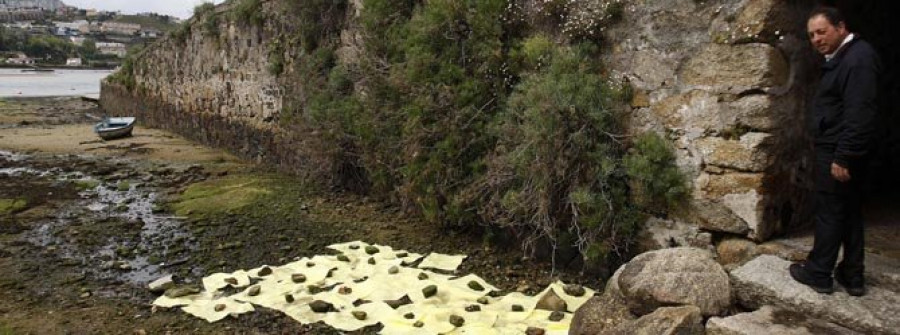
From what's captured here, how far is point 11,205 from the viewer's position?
310 inches

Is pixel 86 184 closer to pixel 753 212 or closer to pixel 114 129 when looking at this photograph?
pixel 114 129

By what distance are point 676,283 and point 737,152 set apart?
3.89 ft

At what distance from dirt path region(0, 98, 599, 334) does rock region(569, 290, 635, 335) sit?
1.17 meters

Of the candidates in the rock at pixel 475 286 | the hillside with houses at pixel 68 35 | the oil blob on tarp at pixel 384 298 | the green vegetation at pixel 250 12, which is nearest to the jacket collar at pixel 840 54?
the oil blob on tarp at pixel 384 298

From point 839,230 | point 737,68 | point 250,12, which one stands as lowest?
point 839,230

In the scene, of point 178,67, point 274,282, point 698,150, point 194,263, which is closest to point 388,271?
point 274,282

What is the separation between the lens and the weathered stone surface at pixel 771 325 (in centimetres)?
280

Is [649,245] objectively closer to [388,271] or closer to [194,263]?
[388,271]

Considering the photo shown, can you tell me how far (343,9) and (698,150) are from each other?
5.39m

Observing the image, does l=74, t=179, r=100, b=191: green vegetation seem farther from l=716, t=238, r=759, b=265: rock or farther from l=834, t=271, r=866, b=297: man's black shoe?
l=834, t=271, r=866, b=297: man's black shoe

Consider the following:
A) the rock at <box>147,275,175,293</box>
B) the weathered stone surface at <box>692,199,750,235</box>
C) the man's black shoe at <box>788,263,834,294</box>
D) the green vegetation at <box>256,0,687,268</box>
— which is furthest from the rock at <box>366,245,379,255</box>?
the man's black shoe at <box>788,263,834,294</box>

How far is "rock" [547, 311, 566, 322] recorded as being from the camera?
407 cm

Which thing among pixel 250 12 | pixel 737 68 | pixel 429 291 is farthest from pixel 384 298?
pixel 250 12

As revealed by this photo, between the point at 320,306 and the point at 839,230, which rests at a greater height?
the point at 839,230
